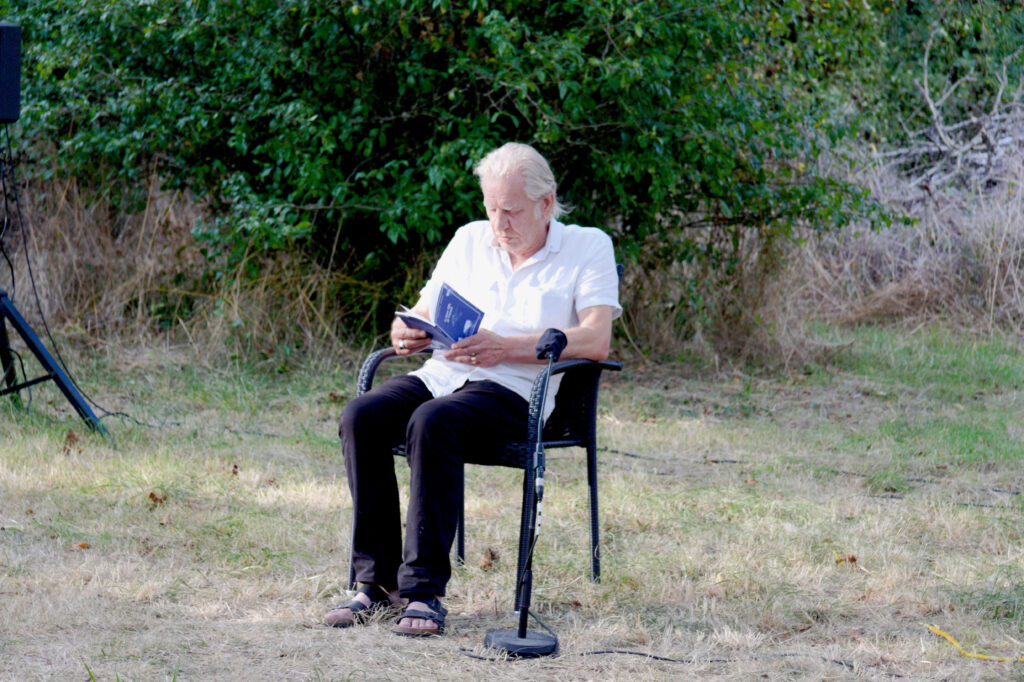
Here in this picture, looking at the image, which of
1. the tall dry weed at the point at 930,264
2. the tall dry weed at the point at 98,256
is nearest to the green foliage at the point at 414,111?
the tall dry weed at the point at 98,256

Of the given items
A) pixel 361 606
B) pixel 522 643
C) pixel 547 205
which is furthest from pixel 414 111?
pixel 522 643

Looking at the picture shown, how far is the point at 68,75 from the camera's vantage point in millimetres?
7199

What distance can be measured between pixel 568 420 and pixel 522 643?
30.3 inches

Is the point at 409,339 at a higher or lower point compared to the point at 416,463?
higher

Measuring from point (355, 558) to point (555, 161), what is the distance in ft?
14.2

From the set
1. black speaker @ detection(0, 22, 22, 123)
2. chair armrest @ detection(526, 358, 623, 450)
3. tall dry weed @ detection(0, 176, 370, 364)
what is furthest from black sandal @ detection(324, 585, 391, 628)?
tall dry weed @ detection(0, 176, 370, 364)

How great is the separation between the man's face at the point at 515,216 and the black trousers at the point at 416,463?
453mm

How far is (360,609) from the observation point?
329 cm

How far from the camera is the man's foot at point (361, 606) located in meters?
3.25

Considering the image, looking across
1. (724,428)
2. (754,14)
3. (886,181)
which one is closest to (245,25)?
(754,14)

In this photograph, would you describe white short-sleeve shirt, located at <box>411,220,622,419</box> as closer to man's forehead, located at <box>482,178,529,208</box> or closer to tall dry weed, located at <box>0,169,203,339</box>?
man's forehead, located at <box>482,178,529,208</box>

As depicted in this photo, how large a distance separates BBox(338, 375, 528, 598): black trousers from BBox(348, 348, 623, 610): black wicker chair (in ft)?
0.23

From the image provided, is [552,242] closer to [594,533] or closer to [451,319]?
[451,319]

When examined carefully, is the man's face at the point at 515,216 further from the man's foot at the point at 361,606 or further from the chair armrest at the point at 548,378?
the man's foot at the point at 361,606
